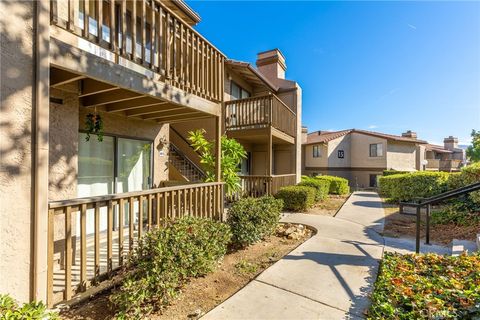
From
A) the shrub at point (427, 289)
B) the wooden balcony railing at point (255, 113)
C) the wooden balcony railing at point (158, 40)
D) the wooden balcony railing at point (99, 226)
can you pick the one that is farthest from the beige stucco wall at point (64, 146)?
the wooden balcony railing at point (255, 113)

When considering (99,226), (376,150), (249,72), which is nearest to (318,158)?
(376,150)

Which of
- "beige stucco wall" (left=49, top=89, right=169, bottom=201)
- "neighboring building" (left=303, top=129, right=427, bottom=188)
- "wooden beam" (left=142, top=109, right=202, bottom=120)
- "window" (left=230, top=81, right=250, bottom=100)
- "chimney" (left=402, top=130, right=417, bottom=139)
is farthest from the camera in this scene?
"chimney" (left=402, top=130, right=417, bottom=139)

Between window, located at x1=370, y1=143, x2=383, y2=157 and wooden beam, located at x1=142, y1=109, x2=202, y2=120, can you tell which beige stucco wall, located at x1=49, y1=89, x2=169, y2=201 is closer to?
wooden beam, located at x1=142, y1=109, x2=202, y2=120

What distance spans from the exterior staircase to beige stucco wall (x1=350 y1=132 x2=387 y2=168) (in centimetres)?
2502

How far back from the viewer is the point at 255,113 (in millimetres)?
11070

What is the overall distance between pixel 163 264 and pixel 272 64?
15.6 meters

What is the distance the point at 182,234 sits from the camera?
372 centimetres

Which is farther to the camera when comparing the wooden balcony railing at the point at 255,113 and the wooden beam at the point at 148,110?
the wooden balcony railing at the point at 255,113

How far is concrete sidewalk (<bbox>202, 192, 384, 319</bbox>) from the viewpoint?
3.18m

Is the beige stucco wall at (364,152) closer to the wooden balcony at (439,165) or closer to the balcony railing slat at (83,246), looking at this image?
the wooden balcony at (439,165)

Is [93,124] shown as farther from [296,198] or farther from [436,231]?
[436,231]

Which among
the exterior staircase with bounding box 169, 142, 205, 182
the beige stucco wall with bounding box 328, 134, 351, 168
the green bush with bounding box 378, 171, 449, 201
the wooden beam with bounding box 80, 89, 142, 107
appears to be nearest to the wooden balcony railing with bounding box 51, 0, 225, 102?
the wooden beam with bounding box 80, 89, 142, 107

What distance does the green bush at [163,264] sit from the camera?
9.61 feet

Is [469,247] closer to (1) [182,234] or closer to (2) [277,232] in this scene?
(2) [277,232]
